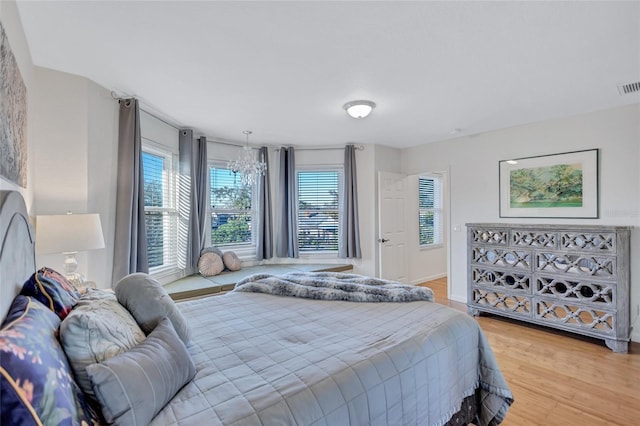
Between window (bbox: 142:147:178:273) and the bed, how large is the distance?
177 cm

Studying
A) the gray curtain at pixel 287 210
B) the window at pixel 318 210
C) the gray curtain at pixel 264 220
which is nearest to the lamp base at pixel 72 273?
the gray curtain at pixel 264 220

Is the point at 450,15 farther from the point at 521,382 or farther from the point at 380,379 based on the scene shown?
the point at 521,382

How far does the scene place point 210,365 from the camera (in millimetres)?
1300

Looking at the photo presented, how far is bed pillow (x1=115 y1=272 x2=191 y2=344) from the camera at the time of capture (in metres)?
1.36

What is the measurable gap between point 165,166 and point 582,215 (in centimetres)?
499

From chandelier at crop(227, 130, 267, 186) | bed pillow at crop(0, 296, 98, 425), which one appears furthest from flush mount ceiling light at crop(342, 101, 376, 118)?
bed pillow at crop(0, 296, 98, 425)

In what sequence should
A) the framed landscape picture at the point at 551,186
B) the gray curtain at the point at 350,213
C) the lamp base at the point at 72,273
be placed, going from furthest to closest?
the gray curtain at the point at 350,213
the framed landscape picture at the point at 551,186
the lamp base at the point at 72,273

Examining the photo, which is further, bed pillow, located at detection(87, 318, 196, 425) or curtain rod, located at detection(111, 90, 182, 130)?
curtain rod, located at detection(111, 90, 182, 130)

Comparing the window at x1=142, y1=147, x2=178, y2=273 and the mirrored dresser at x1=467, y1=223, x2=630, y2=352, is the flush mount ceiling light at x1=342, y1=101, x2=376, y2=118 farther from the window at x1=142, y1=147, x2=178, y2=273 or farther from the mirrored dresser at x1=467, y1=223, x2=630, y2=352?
the window at x1=142, y1=147, x2=178, y2=273

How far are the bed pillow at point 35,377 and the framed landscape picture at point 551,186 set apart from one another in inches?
177

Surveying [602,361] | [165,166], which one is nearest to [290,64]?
[165,166]

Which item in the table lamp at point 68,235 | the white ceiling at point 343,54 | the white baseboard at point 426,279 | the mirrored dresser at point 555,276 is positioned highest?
the white ceiling at point 343,54

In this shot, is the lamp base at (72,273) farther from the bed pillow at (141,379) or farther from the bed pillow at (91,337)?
the bed pillow at (141,379)

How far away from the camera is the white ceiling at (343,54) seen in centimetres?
171
